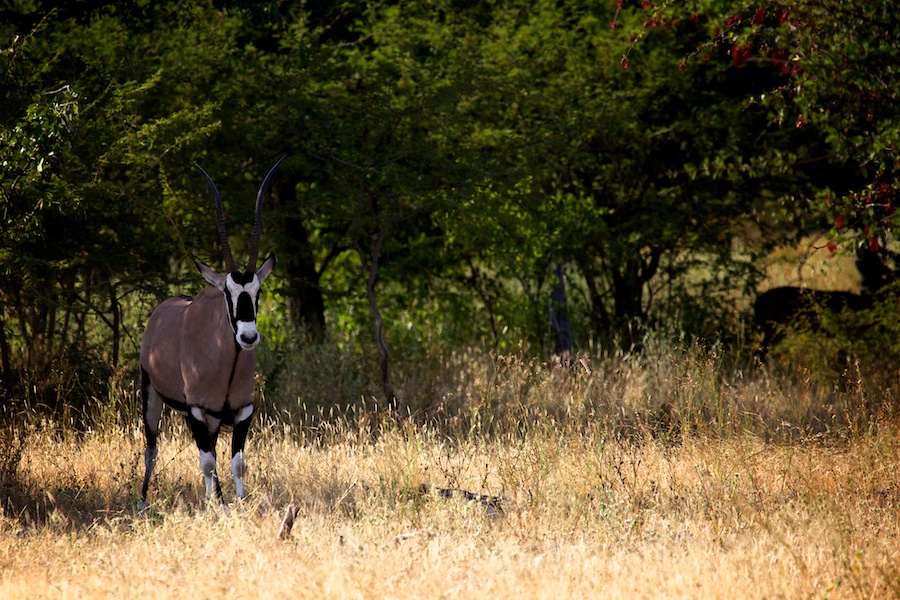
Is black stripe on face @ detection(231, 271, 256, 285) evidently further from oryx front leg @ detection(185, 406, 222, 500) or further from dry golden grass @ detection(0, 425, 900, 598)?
dry golden grass @ detection(0, 425, 900, 598)

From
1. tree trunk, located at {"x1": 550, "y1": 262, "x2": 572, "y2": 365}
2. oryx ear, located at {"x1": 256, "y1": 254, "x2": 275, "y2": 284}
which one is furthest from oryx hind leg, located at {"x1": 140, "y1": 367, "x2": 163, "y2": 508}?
tree trunk, located at {"x1": 550, "y1": 262, "x2": 572, "y2": 365}

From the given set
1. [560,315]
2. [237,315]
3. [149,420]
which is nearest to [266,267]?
[237,315]

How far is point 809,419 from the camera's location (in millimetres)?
9266

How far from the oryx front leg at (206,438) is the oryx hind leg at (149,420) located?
0.72 meters

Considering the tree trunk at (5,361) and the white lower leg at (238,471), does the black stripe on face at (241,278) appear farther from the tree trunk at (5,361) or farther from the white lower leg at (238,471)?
the tree trunk at (5,361)

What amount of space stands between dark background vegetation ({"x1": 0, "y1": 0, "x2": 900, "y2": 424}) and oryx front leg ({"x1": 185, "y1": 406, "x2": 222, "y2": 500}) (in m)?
2.08

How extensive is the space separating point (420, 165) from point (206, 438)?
462 centimetres

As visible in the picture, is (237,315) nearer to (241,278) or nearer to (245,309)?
(245,309)

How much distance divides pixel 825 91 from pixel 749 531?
3.74 metres

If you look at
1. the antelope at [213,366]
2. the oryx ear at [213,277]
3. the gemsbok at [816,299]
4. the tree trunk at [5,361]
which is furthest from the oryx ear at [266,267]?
the gemsbok at [816,299]

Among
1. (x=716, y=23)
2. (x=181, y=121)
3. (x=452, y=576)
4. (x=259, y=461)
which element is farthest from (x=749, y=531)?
(x=181, y=121)

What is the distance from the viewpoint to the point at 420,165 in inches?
412

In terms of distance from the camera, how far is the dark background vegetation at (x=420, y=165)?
827cm

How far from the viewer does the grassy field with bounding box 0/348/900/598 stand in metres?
5.07
